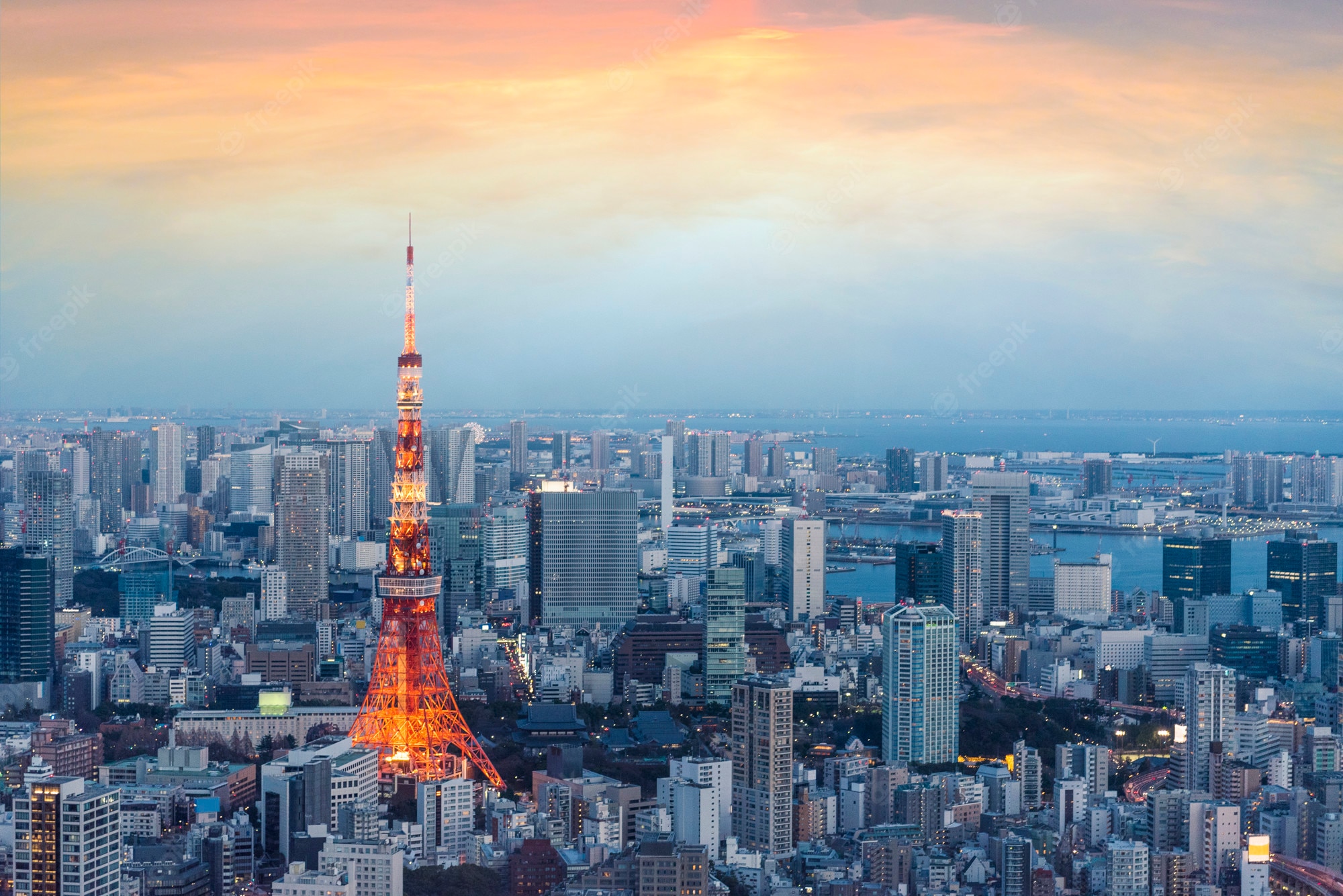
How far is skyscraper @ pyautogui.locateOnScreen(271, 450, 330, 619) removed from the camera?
21625mm

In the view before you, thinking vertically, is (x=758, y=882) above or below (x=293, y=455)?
below

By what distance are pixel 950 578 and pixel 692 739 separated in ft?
27.5

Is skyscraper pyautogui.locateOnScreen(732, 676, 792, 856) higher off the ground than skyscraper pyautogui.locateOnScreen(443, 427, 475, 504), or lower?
lower

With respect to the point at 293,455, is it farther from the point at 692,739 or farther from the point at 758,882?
the point at 758,882

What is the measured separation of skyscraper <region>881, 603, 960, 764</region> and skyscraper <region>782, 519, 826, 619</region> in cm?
784

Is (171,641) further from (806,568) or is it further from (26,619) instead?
(806,568)

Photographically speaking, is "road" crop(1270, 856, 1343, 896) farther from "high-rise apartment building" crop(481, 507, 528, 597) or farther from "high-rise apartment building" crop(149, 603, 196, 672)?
"high-rise apartment building" crop(481, 507, 528, 597)

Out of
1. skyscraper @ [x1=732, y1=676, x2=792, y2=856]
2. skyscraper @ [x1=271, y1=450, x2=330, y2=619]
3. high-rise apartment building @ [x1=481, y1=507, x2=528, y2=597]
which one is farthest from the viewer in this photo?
skyscraper @ [x1=271, y1=450, x2=330, y2=619]

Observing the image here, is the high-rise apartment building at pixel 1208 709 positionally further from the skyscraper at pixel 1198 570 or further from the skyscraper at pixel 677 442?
the skyscraper at pixel 677 442

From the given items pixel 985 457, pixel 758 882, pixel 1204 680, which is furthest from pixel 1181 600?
pixel 985 457

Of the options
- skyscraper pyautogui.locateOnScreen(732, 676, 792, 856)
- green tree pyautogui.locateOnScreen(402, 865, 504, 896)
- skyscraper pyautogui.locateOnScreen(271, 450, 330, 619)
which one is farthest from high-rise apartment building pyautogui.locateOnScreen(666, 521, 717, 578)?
green tree pyautogui.locateOnScreen(402, 865, 504, 896)

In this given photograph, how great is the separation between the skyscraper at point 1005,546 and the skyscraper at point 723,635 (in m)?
4.91

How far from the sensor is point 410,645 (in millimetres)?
12148

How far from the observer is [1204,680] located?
1245 cm
